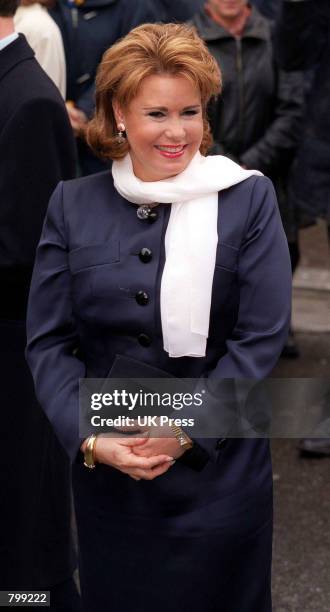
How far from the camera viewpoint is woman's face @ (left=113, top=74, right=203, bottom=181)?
94.3 inches

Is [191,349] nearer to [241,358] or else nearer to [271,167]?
[241,358]

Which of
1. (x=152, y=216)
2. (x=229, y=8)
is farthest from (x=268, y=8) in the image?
(x=152, y=216)

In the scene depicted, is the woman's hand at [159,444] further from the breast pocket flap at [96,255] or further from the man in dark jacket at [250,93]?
the man in dark jacket at [250,93]

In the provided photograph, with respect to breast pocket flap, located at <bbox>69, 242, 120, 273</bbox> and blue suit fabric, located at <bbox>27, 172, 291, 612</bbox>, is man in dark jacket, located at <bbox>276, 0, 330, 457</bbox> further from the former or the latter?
breast pocket flap, located at <bbox>69, 242, 120, 273</bbox>

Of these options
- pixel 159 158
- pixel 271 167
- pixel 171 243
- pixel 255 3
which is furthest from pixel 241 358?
pixel 255 3

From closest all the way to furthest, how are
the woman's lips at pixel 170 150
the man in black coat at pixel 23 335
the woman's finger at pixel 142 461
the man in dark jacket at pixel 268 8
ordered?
Result: the woman's finger at pixel 142 461
the woman's lips at pixel 170 150
the man in black coat at pixel 23 335
the man in dark jacket at pixel 268 8

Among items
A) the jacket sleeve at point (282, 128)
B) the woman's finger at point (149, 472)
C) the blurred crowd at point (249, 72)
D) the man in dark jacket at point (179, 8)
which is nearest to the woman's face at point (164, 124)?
the woman's finger at point (149, 472)

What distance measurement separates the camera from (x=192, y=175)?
2.43m

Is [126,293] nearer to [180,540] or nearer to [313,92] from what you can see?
[180,540]

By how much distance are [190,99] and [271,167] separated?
2673 mm

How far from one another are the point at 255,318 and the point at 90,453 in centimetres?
44

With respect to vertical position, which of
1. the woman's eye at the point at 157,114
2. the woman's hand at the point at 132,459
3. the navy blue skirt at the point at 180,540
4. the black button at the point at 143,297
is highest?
the woman's eye at the point at 157,114

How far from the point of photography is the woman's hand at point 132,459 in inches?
92.0

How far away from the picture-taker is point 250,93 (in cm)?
493
